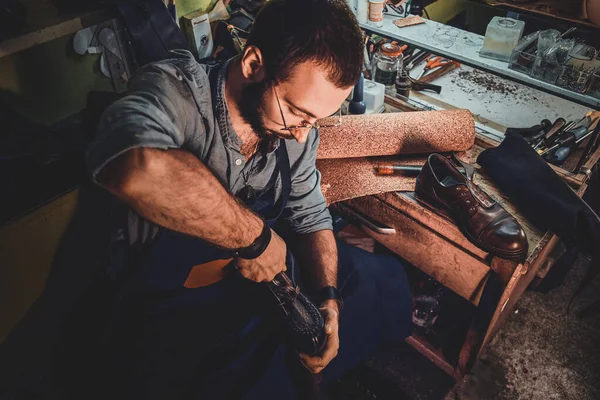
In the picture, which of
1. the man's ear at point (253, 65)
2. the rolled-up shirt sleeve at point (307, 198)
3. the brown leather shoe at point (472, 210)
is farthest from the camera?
the rolled-up shirt sleeve at point (307, 198)

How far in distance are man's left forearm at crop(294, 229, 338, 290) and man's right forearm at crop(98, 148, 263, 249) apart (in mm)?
772

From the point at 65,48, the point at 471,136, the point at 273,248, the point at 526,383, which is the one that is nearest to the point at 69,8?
the point at 65,48

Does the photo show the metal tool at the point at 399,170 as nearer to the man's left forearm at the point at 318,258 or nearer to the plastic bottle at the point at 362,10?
the man's left forearm at the point at 318,258

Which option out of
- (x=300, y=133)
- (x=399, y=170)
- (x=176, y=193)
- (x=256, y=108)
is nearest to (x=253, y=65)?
(x=256, y=108)

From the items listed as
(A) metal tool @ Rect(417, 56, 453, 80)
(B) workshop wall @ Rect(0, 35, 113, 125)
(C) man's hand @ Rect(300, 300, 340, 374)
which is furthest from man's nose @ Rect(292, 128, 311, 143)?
(A) metal tool @ Rect(417, 56, 453, 80)

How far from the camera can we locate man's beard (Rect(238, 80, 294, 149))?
1462 millimetres

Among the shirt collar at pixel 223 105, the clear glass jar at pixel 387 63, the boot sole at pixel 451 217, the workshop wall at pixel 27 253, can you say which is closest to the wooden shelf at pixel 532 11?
the clear glass jar at pixel 387 63

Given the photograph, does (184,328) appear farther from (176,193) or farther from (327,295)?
(176,193)

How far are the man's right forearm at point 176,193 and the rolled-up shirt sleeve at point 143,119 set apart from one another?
0.08 feet

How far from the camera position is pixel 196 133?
1537 mm

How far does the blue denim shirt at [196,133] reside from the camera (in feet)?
3.35

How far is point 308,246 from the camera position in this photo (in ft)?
6.63

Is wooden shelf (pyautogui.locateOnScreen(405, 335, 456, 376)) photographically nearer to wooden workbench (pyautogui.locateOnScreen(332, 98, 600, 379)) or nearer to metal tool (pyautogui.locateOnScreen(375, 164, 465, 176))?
wooden workbench (pyautogui.locateOnScreen(332, 98, 600, 379))

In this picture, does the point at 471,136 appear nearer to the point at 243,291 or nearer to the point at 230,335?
the point at 243,291
